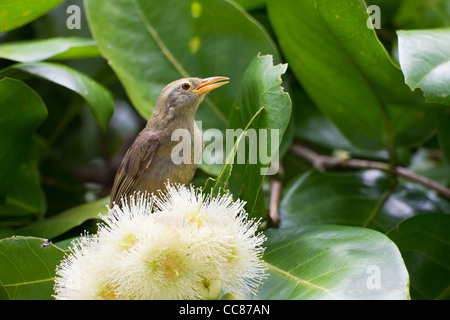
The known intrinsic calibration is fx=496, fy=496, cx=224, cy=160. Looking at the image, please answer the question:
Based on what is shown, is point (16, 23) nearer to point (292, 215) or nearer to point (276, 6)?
point (276, 6)

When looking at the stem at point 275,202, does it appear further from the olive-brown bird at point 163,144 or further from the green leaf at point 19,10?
the green leaf at point 19,10

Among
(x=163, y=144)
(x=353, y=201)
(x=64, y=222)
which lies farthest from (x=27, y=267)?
(x=353, y=201)

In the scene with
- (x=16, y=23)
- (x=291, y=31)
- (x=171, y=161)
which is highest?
(x=16, y=23)

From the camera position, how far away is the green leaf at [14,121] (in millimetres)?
1974

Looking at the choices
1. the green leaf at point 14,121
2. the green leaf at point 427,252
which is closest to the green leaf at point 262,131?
the green leaf at point 427,252

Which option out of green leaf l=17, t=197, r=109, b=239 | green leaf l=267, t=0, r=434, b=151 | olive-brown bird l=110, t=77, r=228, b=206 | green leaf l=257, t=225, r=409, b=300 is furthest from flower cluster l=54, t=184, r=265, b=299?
green leaf l=267, t=0, r=434, b=151

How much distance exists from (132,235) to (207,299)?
274 mm

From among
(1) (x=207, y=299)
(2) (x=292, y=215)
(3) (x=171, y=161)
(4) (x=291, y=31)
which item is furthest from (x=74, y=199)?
(1) (x=207, y=299)

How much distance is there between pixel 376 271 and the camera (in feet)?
4.68

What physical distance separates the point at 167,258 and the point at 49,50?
4.60 feet

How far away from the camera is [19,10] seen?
85.6 inches

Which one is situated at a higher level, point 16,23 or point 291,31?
point 16,23
